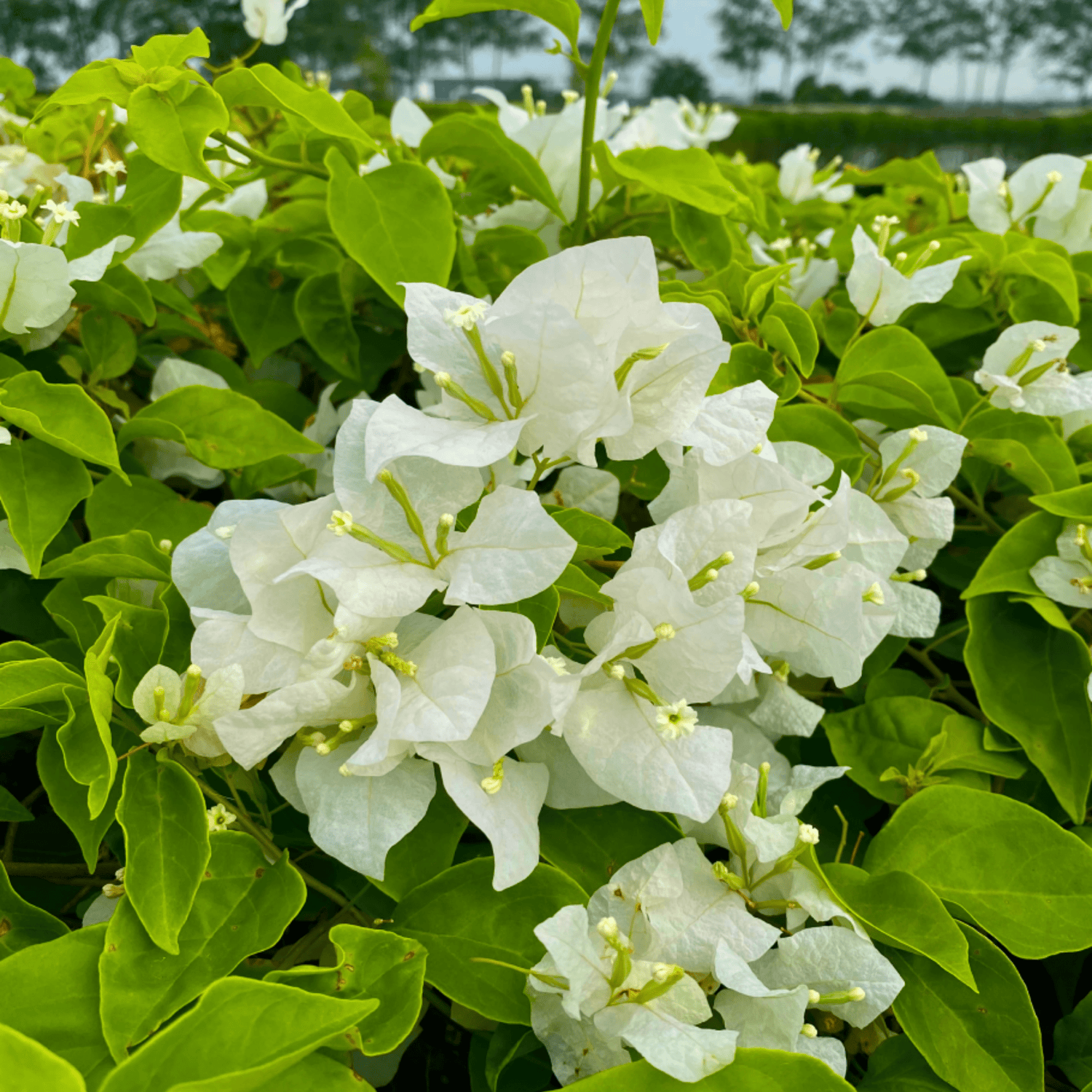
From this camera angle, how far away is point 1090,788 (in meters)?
0.54

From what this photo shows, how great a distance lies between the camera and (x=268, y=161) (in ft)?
1.94

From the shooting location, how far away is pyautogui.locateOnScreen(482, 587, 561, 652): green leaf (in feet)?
1.34

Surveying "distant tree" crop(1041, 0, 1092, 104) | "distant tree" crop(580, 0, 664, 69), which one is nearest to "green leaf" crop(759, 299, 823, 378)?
"distant tree" crop(580, 0, 664, 69)

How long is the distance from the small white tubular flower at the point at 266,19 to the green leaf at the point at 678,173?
0.43m

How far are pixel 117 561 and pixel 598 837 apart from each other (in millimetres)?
254

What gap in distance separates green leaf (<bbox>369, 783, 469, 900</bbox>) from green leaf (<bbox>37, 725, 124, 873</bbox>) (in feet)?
0.38

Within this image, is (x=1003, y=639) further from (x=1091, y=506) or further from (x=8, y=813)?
(x=8, y=813)

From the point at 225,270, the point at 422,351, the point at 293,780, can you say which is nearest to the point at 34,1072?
the point at 293,780

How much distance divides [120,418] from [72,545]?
10 cm

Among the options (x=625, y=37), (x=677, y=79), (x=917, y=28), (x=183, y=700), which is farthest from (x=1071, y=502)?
(x=917, y=28)

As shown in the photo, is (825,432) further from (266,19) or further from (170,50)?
(266,19)

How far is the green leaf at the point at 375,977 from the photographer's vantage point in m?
0.36

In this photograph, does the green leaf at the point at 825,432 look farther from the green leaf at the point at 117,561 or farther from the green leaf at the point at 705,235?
the green leaf at the point at 117,561

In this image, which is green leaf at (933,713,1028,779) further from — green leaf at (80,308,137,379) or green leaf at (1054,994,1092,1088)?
green leaf at (80,308,137,379)
